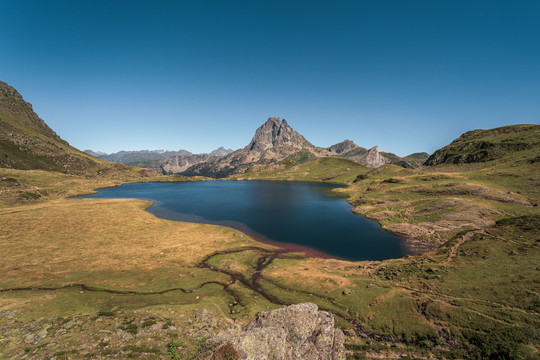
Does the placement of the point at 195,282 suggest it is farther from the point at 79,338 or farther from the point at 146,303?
the point at 79,338

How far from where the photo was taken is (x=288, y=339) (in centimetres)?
1556

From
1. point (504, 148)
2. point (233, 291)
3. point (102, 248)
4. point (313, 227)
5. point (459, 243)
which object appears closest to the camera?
point (233, 291)

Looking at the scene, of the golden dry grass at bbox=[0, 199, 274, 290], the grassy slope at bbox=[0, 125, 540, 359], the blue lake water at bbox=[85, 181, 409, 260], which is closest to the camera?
the grassy slope at bbox=[0, 125, 540, 359]

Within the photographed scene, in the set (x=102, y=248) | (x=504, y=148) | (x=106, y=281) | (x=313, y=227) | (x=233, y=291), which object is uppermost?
(x=504, y=148)

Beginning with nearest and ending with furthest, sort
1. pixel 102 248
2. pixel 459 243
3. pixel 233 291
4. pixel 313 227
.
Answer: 1. pixel 233 291
2. pixel 459 243
3. pixel 102 248
4. pixel 313 227

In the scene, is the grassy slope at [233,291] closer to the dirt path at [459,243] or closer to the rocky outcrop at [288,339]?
the dirt path at [459,243]

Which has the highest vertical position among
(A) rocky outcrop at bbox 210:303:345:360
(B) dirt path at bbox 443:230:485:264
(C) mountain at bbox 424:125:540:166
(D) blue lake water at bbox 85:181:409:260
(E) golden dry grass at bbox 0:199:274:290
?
(C) mountain at bbox 424:125:540:166

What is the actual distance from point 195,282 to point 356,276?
33.1 m

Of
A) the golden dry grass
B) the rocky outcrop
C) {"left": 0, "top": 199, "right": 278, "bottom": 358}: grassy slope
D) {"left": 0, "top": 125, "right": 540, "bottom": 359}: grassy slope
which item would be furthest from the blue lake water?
the rocky outcrop

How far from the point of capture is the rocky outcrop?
12.7 meters

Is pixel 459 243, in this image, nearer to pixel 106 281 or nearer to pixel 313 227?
pixel 313 227

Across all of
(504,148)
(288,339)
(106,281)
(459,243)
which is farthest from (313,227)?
(504,148)

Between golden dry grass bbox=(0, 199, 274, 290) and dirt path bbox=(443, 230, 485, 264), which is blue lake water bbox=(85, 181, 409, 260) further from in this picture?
golden dry grass bbox=(0, 199, 274, 290)

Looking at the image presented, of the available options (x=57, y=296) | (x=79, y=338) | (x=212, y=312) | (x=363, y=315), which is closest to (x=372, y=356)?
(x=363, y=315)
